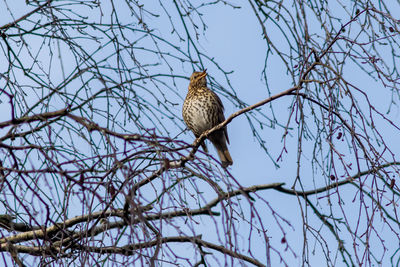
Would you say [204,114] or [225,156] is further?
[225,156]

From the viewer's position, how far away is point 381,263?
11.0 ft

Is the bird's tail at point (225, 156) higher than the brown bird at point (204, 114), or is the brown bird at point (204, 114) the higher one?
the brown bird at point (204, 114)

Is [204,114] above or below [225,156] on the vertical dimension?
above

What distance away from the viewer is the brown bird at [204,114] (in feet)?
20.9

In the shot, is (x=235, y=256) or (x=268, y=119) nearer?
(x=235, y=256)

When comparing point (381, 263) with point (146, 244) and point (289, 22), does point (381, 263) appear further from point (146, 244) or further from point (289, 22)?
point (289, 22)

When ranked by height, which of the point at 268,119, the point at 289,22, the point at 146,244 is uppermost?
the point at 289,22

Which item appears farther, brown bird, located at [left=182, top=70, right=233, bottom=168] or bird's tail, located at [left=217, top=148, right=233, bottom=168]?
bird's tail, located at [left=217, top=148, right=233, bottom=168]

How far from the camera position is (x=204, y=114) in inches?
251

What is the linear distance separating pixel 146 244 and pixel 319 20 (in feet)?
7.07

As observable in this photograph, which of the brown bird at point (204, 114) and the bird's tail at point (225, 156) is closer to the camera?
the brown bird at point (204, 114)

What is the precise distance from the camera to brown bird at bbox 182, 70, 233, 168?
6.38 metres

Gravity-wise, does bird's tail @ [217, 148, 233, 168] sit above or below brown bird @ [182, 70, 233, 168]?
below

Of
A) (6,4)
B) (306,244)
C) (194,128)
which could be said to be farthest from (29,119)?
(194,128)
